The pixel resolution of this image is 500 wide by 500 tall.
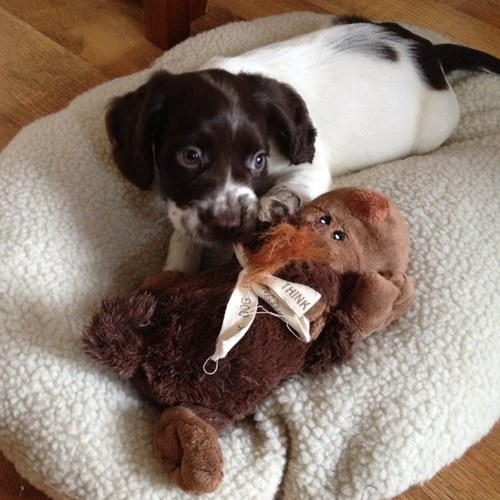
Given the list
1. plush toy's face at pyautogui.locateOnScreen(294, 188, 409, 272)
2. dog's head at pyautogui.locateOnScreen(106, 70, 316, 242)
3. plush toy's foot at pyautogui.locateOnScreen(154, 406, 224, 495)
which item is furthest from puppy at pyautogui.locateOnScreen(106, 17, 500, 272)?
plush toy's foot at pyautogui.locateOnScreen(154, 406, 224, 495)

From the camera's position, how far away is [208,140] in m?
1.36

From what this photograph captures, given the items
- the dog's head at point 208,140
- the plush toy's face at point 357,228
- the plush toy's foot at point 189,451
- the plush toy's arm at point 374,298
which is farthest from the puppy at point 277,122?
the plush toy's foot at point 189,451

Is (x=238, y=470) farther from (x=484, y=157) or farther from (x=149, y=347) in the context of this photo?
(x=484, y=157)

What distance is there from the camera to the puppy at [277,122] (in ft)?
4.50

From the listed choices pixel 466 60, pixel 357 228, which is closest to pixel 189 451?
pixel 357 228

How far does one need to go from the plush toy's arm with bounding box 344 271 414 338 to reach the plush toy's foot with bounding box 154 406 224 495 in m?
0.32

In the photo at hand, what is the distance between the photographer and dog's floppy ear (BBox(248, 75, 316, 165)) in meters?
1.50

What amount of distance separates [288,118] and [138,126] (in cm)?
Result: 33

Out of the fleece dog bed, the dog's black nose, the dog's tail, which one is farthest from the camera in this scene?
the dog's tail

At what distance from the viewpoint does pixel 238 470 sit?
1.23 meters

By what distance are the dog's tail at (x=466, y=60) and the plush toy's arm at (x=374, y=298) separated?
102cm

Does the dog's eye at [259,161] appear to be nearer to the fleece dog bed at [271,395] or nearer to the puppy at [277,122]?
the puppy at [277,122]

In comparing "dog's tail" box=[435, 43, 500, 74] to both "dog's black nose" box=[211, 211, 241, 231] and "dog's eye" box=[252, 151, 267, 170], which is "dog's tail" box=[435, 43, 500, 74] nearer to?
"dog's eye" box=[252, 151, 267, 170]

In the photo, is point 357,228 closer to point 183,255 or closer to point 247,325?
point 247,325
